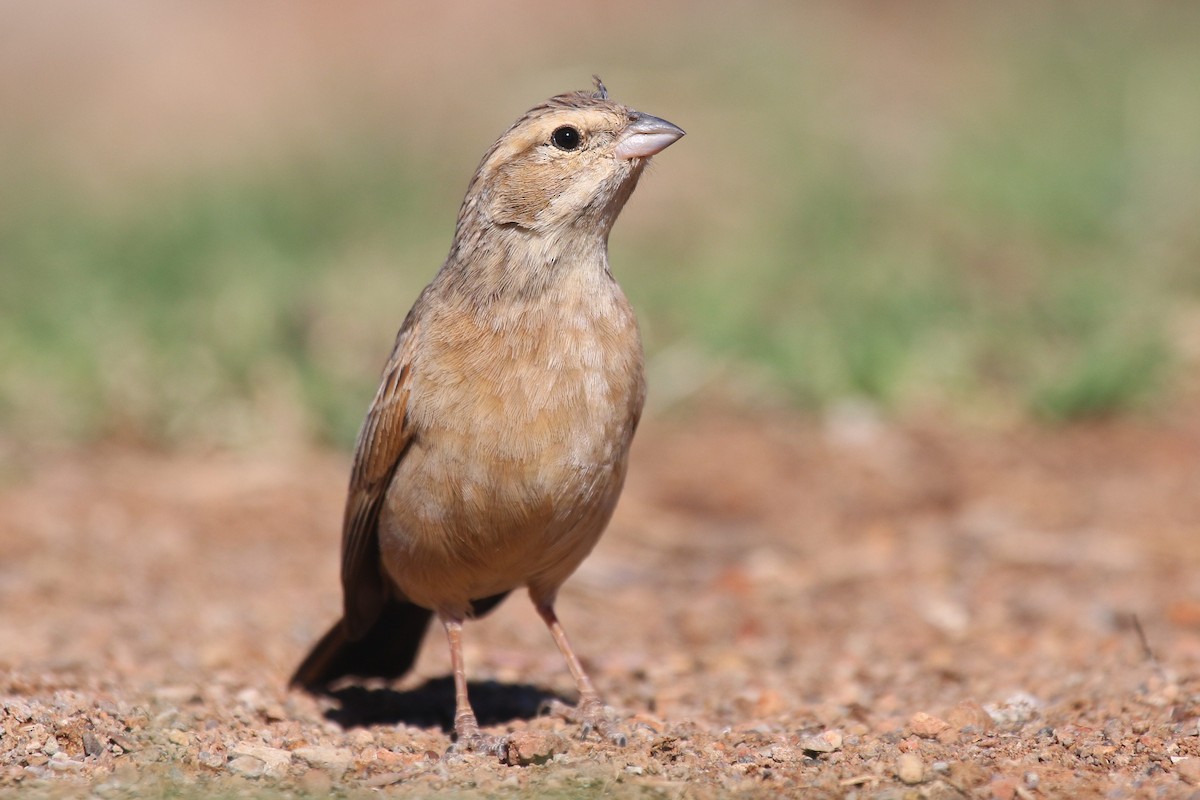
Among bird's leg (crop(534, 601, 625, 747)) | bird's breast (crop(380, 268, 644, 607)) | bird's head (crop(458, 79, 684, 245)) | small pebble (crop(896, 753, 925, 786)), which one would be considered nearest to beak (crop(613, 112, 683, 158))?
bird's head (crop(458, 79, 684, 245))

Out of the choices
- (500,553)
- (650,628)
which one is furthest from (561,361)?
(650,628)

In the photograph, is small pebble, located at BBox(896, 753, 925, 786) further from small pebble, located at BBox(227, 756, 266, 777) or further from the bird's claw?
small pebble, located at BBox(227, 756, 266, 777)

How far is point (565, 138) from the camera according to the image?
5484 mm

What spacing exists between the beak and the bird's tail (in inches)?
81.9

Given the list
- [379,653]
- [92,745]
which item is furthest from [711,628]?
[92,745]

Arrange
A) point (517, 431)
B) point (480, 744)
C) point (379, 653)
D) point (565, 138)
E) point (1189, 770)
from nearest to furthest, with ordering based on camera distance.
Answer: point (1189, 770) < point (517, 431) < point (480, 744) < point (565, 138) < point (379, 653)

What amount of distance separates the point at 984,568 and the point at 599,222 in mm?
3114

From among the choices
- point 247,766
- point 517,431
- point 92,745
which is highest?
point 517,431

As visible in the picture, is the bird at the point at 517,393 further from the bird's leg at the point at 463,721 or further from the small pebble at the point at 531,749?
the small pebble at the point at 531,749

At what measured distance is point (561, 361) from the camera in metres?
5.14

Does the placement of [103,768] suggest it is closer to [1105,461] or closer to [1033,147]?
[1105,461]

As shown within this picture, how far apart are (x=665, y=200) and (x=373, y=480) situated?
27.3 feet

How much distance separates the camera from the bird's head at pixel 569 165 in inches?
212

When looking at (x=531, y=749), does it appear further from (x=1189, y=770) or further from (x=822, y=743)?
(x=1189, y=770)
